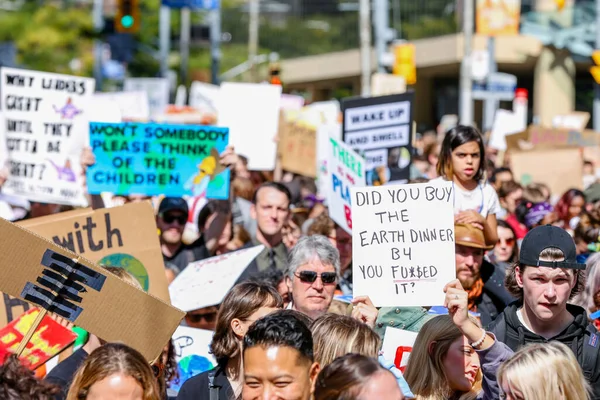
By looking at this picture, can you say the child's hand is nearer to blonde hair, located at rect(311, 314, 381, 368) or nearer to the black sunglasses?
the black sunglasses

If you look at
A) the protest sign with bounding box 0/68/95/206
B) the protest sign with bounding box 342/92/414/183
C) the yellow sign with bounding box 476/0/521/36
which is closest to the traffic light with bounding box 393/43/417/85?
the yellow sign with bounding box 476/0/521/36

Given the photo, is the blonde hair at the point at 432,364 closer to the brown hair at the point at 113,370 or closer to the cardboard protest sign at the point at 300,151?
the brown hair at the point at 113,370

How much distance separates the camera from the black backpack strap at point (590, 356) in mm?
4914

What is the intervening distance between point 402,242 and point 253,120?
648cm

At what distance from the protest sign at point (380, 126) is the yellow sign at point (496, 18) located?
932 inches

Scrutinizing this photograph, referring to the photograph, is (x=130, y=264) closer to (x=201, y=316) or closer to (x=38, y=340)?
(x=201, y=316)

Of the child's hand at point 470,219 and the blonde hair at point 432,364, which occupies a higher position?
the child's hand at point 470,219

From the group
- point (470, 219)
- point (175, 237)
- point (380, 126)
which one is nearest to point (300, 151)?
point (380, 126)

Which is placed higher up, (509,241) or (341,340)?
(509,241)

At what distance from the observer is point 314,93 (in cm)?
6544

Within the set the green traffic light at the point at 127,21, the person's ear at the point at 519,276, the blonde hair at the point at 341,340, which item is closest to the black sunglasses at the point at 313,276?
the person's ear at the point at 519,276

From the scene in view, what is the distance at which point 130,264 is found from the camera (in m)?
6.82

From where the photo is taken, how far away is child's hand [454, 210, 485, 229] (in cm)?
650

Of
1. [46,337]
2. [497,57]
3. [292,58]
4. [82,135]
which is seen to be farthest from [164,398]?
[292,58]
